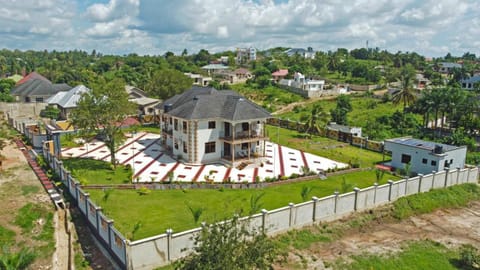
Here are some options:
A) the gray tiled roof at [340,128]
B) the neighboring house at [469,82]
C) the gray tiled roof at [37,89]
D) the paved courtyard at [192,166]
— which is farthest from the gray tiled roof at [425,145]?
the neighboring house at [469,82]

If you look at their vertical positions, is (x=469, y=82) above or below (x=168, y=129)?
above

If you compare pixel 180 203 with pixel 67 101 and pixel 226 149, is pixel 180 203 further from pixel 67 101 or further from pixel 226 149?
pixel 67 101

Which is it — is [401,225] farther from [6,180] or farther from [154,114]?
[154,114]

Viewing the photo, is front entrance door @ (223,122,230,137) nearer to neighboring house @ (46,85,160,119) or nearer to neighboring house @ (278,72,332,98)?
neighboring house @ (46,85,160,119)

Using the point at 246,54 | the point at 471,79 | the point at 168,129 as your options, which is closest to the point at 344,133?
the point at 168,129

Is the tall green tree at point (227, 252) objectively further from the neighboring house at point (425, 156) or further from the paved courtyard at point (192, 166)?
the neighboring house at point (425, 156)

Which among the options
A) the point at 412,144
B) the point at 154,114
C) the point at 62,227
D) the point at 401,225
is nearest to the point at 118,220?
the point at 62,227

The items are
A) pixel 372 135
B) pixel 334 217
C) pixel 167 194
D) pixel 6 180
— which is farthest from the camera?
pixel 372 135
